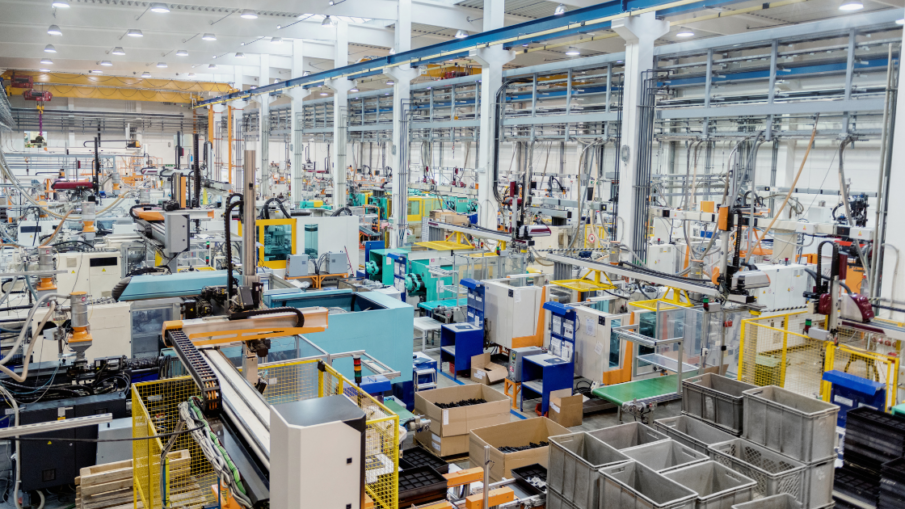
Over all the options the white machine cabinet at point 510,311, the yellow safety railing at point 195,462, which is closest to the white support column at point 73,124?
the white machine cabinet at point 510,311

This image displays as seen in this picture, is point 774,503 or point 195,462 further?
point 774,503

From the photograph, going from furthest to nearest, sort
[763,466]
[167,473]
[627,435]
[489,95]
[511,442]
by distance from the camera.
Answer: [489,95] < [511,442] < [627,435] < [763,466] < [167,473]

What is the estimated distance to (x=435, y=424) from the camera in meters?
6.39

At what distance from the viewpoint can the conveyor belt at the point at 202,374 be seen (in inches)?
124

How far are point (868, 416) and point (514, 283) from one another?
4592 mm

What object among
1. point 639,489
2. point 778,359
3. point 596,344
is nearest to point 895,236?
point 778,359

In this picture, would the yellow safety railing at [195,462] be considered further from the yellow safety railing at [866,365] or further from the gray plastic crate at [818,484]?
the yellow safety railing at [866,365]

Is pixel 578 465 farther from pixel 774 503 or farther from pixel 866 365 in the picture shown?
pixel 866 365

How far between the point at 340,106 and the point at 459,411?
11.3 m

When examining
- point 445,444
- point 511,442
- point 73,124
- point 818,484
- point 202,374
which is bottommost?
point 445,444

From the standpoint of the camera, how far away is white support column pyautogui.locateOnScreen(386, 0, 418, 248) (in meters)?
12.7

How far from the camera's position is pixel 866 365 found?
6594mm

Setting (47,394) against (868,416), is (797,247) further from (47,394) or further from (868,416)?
(47,394)

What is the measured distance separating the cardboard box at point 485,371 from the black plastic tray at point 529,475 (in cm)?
269
